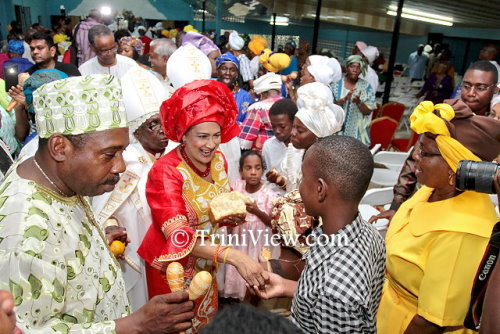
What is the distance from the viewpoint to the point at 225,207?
1.96 meters

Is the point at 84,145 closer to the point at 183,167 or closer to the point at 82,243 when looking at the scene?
the point at 82,243

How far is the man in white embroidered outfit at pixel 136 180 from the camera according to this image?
7.28 feet

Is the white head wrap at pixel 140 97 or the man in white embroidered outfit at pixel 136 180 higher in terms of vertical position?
the white head wrap at pixel 140 97

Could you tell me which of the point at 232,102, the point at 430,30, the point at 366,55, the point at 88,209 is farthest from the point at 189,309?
the point at 430,30

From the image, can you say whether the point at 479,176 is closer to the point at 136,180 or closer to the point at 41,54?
the point at 136,180

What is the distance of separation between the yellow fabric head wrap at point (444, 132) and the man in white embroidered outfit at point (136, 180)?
145 cm

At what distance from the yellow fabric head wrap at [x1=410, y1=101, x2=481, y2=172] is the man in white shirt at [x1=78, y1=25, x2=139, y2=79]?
3.82m

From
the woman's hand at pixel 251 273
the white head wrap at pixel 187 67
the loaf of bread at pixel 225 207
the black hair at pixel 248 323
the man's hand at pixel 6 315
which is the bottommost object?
the woman's hand at pixel 251 273

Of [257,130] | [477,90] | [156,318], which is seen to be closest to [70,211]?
[156,318]

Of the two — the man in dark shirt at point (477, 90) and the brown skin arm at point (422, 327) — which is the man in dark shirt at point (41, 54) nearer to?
the man in dark shirt at point (477, 90)

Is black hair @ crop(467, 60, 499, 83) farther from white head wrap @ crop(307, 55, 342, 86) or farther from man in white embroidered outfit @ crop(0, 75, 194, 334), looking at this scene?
man in white embroidered outfit @ crop(0, 75, 194, 334)

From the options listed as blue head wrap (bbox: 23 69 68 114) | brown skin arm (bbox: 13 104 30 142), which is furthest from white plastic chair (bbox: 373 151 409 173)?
brown skin arm (bbox: 13 104 30 142)

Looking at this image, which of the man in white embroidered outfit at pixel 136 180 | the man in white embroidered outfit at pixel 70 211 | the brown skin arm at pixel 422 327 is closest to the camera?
the man in white embroidered outfit at pixel 70 211

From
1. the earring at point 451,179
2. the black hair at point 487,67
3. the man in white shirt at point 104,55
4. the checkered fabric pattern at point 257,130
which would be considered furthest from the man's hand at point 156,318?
the man in white shirt at point 104,55
